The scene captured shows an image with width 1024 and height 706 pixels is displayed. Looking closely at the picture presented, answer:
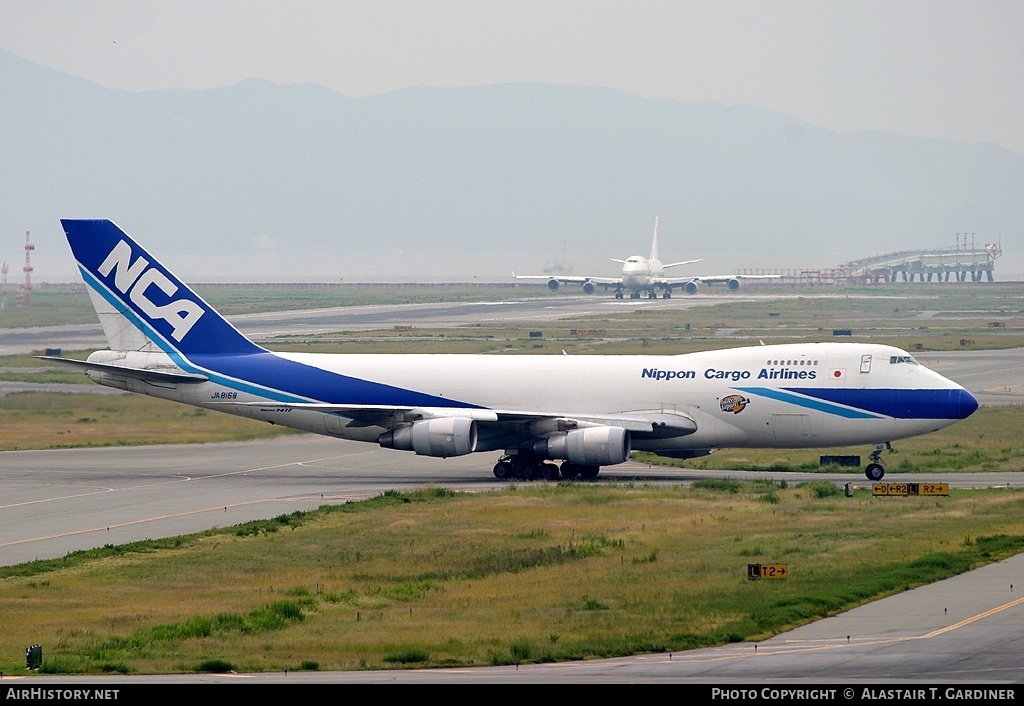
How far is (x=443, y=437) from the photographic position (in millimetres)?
52312

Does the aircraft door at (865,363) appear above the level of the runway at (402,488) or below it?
above

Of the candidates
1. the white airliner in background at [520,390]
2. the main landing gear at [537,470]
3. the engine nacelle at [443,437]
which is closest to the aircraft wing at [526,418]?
the white airliner in background at [520,390]

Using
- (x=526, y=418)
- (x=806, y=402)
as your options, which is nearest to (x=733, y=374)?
(x=806, y=402)

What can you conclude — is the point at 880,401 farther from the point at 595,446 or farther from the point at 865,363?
the point at 595,446

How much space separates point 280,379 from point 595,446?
13516 millimetres

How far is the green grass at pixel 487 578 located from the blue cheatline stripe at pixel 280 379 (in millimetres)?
8299

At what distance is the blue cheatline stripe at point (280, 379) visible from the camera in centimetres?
5462

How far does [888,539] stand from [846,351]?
16460 mm

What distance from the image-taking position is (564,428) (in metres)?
52.6

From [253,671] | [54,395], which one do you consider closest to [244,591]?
[253,671]

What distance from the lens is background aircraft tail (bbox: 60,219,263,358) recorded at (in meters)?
56.8

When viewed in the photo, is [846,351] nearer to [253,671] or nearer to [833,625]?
[833,625]
